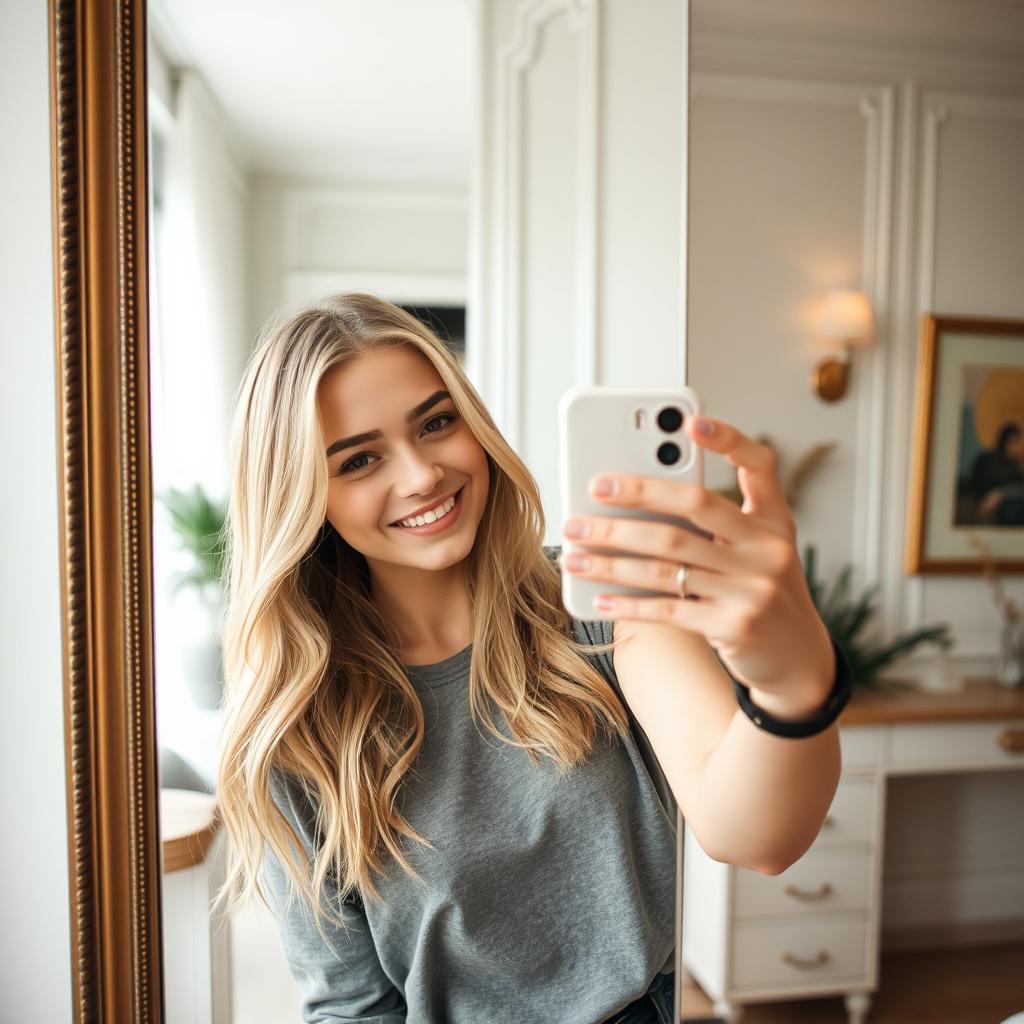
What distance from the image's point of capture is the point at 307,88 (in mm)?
697

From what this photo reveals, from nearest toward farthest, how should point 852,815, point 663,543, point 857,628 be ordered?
point 663,543 < point 857,628 < point 852,815

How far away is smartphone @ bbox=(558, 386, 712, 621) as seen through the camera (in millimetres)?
412

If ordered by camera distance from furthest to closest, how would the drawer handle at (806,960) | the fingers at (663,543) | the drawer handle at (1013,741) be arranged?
the drawer handle at (806,960), the drawer handle at (1013,741), the fingers at (663,543)

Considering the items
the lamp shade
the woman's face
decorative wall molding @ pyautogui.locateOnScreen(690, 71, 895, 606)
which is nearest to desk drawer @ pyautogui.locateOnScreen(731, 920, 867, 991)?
decorative wall molding @ pyautogui.locateOnScreen(690, 71, 895, 606)

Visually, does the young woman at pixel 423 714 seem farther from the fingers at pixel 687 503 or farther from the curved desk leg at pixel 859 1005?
the curved desk leg at pixel 859 1005

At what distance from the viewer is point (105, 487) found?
27.0 inches

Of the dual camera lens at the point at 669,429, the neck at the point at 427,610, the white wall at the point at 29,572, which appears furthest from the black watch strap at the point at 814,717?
the white wall at the point at 29,572

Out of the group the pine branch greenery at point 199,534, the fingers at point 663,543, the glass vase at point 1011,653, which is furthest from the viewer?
the glass vase at point 1011,653

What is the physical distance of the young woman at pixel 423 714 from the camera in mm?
610

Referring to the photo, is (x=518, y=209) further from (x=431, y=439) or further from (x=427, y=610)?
(x=427, y=610)

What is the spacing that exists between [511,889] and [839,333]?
2.28 feet

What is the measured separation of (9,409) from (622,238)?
546mm

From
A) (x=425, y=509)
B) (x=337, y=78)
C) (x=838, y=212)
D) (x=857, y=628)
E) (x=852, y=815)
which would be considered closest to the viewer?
(x=425, y=509)

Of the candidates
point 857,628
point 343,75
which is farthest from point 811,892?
point 343,75
